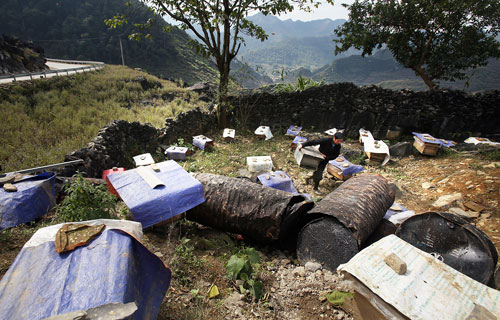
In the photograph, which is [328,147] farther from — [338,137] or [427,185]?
[427,185]

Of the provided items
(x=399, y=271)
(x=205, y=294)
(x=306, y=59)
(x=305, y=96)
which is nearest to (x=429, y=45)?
(x=305, y=96)

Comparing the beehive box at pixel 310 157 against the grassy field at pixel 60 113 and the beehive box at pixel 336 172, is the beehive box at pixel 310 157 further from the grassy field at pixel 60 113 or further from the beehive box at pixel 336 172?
the grassy field at pixel 60 113

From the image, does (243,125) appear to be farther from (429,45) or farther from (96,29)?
(96,29)

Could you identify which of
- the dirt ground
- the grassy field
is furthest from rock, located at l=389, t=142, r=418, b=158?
the grassy field

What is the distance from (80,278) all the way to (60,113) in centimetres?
945

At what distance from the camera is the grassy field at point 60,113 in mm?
5340

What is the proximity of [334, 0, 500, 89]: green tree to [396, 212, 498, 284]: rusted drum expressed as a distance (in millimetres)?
9479

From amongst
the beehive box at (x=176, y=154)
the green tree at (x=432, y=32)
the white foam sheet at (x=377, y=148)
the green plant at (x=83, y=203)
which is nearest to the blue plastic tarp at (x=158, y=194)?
the green plant at (x=83, y=203)

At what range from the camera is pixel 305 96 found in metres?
9.66

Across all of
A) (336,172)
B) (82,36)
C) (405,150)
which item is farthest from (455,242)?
(82,36)

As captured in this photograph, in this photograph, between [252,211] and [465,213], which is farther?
[465,213]

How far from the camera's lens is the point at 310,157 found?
4.59 m

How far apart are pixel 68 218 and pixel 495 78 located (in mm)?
56325

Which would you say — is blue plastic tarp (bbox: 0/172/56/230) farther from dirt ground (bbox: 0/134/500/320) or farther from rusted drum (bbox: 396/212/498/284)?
rusted drum (bbox: 396/212/498/284)
